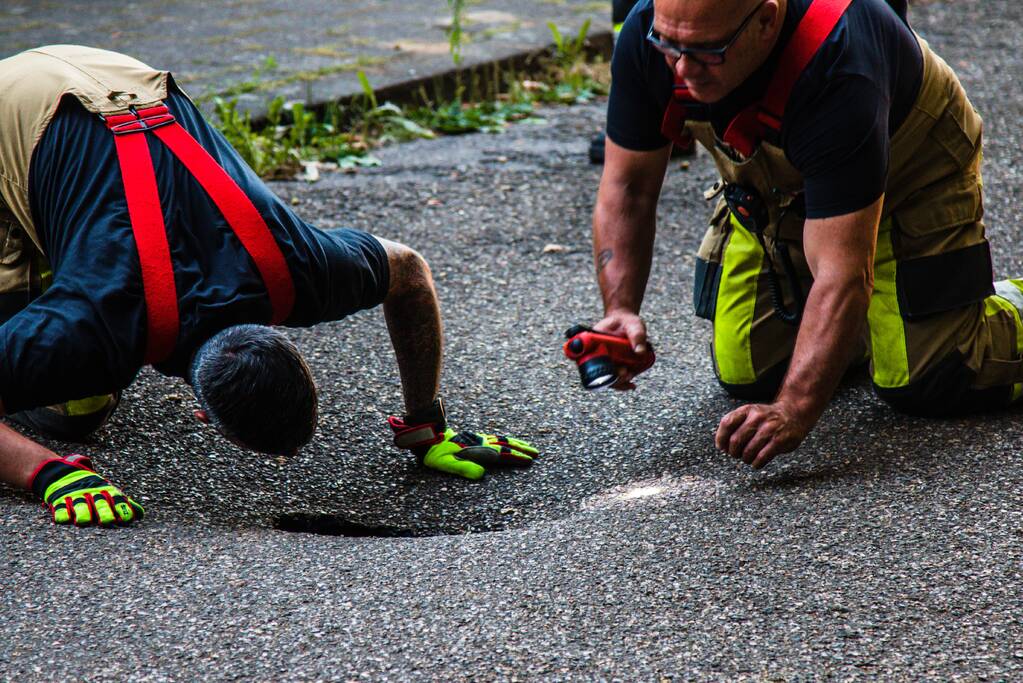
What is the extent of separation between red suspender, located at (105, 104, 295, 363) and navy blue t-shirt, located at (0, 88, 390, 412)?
0.05 ft

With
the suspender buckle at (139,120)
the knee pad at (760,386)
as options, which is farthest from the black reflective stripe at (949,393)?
the suspender buckle at (139,120)

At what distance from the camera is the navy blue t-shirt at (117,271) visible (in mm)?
2143

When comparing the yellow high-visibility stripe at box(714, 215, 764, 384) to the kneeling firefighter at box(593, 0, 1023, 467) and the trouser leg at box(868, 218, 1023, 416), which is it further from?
the trouser leg at box(868, 218, 1023, 416)

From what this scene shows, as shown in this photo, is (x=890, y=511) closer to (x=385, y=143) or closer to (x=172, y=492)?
(x=172, y=492)

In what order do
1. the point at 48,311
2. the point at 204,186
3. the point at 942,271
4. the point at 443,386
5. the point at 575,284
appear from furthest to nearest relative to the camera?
1. the point at 575,284
2. the point at 443,386
3. the point at 942,271
4. the point at 204,186
5. the point at 48,311

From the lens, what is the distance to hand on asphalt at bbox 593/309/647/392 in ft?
7.86

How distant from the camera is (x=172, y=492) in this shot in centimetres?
252

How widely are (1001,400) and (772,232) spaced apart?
0.65 m

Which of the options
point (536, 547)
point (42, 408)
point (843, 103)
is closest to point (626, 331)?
point (536, 547)

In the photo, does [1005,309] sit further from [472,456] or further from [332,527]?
[332,527]

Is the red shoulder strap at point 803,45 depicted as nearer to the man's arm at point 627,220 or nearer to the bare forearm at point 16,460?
the man's arm at point 627,220

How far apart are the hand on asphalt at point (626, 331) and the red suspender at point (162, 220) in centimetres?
66

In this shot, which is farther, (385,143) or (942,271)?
(385,143)

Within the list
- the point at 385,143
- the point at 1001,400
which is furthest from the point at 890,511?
the point at 385,143
